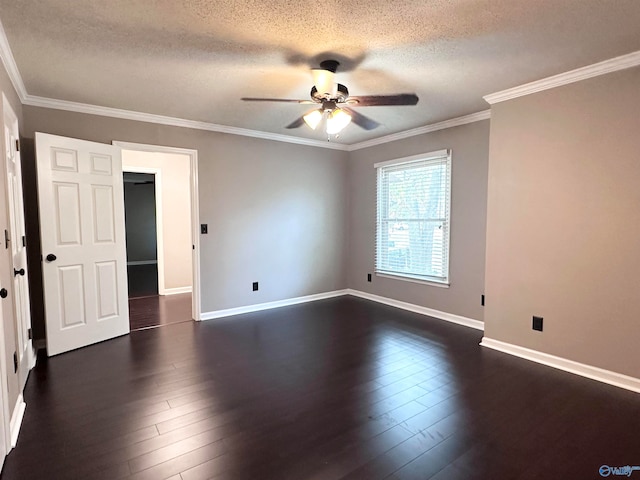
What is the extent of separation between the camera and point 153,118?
399 centimetres

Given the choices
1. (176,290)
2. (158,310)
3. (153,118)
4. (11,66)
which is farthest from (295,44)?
(176,290)

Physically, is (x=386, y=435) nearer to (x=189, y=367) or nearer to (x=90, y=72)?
(x=189, y=367)

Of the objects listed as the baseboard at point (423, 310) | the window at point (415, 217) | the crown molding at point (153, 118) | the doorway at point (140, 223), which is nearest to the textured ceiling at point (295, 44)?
the crown molding at point (153, 118)

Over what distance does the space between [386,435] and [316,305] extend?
3.09 m

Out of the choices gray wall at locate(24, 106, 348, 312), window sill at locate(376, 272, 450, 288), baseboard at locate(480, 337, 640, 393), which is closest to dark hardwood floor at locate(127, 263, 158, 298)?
gray wall at locate(24, 106, 348, 312)

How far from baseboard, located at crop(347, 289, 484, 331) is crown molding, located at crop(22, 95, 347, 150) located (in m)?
2.44

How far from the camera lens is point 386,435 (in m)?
2.08

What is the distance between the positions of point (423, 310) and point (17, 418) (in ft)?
13.4

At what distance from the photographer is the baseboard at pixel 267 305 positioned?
4.50 metres

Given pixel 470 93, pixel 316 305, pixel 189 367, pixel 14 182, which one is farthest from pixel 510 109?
pixel 14 182

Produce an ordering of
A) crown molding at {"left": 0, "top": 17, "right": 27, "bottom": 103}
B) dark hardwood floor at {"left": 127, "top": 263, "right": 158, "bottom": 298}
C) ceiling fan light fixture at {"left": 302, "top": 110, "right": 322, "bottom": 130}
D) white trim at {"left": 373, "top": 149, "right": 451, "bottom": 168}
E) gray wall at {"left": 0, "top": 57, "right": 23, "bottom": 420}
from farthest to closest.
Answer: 1. dark hardwood floor at {"left": 127, "top": 263, "right": 158, "bottom": 298}
2. white trim at {"left": 373, "top": 149, "right": 451, "bottom": 168}
3. ceiling fan light fixture at {"left": 302, "top": 110, "right": 322, "bottom": 130}
4. crown molding at {"left": 0, "top": 17, "right": 27, "bottom": 103}
5. gray wall at {"left": 0, "top": 57, "right": 23, "bottom": 420}

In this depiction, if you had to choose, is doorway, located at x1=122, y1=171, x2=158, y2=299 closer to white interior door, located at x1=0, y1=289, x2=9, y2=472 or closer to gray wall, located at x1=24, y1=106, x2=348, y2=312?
gray wall, located at x1=24, y1=106, x2=348, y2=312

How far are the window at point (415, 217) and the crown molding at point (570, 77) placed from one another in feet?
3.42

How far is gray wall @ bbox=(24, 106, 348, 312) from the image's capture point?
4166 mm
